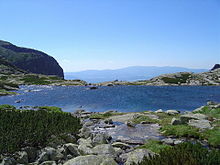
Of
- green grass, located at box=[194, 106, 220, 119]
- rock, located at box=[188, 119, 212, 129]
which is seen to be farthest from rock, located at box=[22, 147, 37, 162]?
green grass, located at box=[194, 106, 220, 119]

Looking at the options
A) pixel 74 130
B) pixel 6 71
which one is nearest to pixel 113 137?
pixel 74 130

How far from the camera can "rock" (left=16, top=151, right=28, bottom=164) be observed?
33.5ft

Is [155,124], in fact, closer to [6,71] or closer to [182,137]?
[182,137]

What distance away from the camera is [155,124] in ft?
72.0

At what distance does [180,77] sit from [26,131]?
427 feet

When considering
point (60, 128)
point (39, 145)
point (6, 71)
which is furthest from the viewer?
point (6, 71)

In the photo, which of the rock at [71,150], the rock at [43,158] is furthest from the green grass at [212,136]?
the rock at [43,158]

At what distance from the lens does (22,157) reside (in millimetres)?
10312

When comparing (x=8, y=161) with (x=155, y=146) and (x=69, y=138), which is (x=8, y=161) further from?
(x=155, y=146)

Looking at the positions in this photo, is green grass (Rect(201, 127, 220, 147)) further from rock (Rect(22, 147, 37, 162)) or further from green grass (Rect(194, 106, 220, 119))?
rock (Rect(22, 147, 37, 162))

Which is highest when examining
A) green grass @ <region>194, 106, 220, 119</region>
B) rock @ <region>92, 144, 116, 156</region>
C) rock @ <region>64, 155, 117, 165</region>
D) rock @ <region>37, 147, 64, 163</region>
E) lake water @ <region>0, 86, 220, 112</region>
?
rock @ <region>64, 155, 117, 165</region>

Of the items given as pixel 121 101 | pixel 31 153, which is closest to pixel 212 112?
pixel 31 153

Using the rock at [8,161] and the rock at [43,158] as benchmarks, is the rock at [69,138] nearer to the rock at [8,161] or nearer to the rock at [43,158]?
the rock at [43,158]

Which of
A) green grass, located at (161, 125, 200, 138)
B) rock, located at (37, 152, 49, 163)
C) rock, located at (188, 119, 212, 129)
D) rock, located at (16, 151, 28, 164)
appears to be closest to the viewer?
rock, located at (16, 151, 28, 164)
